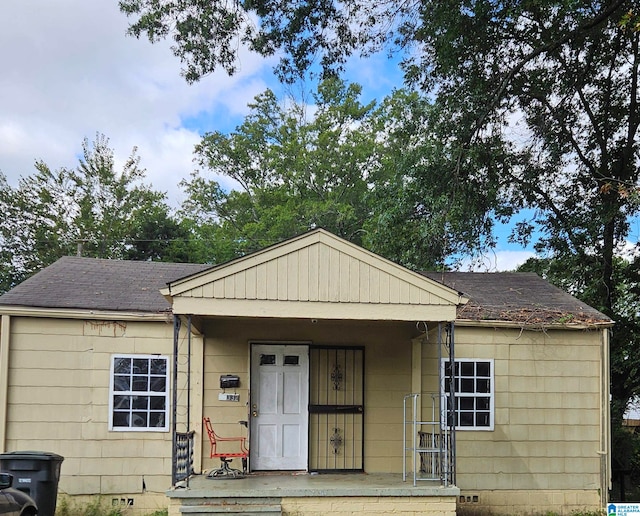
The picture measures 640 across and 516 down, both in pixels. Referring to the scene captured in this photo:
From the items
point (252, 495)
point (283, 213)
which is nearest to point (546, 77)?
point (252, 495)

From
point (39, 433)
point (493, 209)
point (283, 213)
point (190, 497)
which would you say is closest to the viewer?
point (190, 497)

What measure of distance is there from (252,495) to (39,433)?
11.0 feet

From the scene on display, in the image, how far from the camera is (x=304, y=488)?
8609 millimetres

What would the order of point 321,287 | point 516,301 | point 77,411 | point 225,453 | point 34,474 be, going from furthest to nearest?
1. point 516,301
2. point 225,453
3. point 77,411
4. point 321,287
5. point 34,474

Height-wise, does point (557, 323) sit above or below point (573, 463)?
above

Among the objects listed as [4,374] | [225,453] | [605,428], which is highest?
[4,374]

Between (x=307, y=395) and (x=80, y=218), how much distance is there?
71.4ft

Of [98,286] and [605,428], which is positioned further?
[98,286]

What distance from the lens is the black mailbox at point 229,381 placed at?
33.9 feet

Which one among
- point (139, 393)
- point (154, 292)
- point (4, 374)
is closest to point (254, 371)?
point (139, 393)

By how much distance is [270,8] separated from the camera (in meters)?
11.1

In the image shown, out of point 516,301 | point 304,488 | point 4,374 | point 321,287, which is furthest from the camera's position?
point 516,301

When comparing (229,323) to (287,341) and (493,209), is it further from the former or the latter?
(493,209)

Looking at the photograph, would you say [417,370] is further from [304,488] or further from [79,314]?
[79,314]
